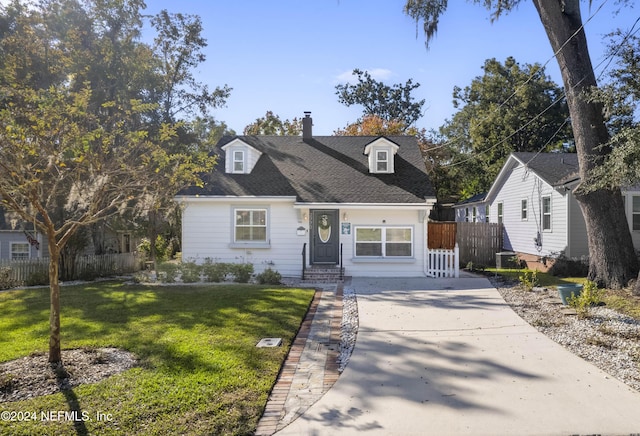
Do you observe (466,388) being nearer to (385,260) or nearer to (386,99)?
(385,260)

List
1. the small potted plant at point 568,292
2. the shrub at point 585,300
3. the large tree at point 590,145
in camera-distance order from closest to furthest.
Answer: the shrub at point 585,300 → the small potted plant at point 568,292 → the large tree at point 590,145

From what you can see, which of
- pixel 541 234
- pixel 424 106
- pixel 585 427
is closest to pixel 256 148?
pixel 541 234

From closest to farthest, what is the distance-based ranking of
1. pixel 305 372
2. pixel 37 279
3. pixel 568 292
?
1. pixel 305 372
2. pixel 568 292
3. pixel 37 279

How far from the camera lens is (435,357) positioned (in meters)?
5.98

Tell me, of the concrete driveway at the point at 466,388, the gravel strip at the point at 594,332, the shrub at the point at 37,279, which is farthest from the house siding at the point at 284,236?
the concrete driveway at the point at 466,388

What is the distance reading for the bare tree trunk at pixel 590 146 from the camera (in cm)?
1091

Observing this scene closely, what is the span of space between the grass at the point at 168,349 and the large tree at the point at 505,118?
87.7 ft

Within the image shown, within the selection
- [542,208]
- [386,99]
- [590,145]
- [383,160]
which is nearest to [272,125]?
[386,99]

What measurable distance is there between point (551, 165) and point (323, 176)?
10299 mm

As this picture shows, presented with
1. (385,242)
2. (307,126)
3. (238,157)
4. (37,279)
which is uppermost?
(307,126)

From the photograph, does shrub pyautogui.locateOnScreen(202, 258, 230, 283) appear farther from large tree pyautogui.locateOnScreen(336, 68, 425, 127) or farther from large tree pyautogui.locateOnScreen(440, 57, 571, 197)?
large tree pyautogui.locateOnScreen(336, 68, 425, 127)

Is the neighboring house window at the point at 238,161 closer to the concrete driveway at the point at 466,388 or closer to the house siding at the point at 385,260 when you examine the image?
the house siding at the point at 385,260

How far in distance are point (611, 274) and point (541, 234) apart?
22.3 feet

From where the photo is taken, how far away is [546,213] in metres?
17.1
